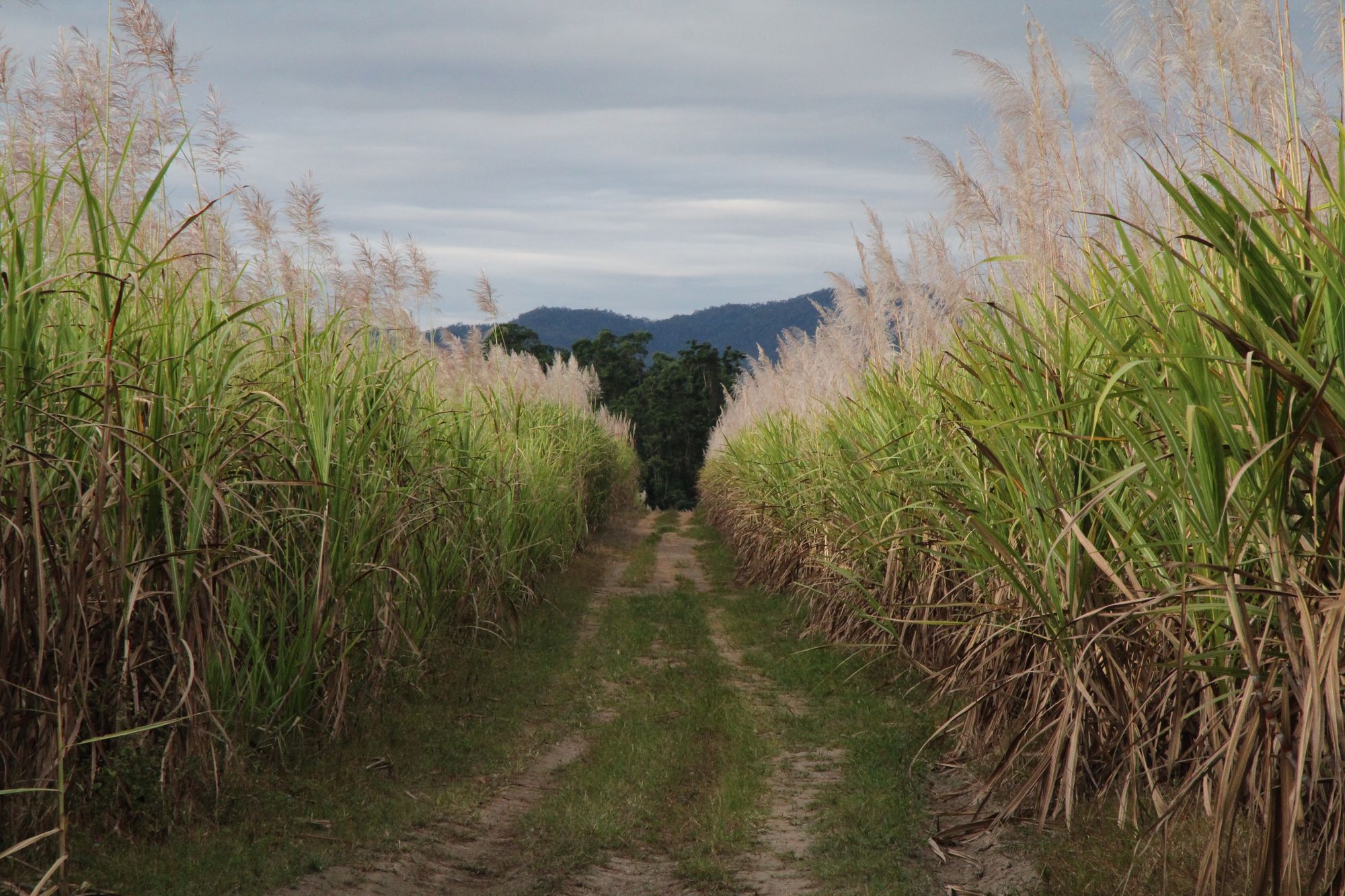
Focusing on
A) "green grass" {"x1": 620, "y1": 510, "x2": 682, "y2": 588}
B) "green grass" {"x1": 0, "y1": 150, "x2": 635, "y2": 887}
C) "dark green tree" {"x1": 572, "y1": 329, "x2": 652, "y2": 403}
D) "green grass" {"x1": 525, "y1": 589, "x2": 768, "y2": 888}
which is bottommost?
"green grass" {"x1": 620, "y1": 510, "x2": 682, "y2": 588}

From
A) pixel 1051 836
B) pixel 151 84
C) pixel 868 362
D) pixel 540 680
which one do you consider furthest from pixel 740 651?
pixel 151 84

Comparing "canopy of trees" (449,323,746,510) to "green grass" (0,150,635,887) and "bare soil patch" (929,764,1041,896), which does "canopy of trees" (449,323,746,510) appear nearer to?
"green grass" (0,150,635,887)

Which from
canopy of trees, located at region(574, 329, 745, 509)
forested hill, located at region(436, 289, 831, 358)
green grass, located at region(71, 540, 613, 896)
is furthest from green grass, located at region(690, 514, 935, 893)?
forested hill, located at region(436, 289, 831, 358)

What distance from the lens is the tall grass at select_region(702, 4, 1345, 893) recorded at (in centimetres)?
228

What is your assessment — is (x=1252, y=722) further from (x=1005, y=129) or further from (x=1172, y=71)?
(x=1005, y=129)

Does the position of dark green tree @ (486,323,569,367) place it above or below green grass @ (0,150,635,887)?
above

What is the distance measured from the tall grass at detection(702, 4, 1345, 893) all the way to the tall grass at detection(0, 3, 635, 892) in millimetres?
2698

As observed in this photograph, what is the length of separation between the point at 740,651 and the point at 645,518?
17952 mm

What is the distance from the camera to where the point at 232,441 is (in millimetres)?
3762

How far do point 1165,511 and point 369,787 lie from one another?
3.69m

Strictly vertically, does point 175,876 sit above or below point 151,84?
below

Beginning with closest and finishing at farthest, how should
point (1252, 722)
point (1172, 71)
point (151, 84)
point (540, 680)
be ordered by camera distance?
point (1252, 722)
point (1172, 71)
point (151, 84)
point (540, 680)

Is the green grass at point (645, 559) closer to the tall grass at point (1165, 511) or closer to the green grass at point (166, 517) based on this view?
the tall grass at point (1165, 511)

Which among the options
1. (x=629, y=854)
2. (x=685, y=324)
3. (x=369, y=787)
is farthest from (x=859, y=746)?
(x=685, y=324)
